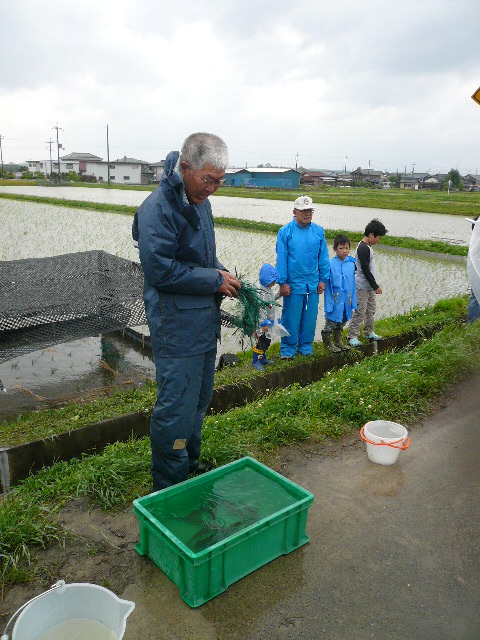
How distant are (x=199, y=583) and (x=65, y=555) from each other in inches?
27.8

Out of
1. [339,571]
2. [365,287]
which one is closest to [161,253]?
[339,571]

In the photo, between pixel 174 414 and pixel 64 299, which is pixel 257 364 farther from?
pixel 174 414

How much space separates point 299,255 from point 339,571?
314 centimetres

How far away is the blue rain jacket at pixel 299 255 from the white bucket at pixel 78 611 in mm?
3488

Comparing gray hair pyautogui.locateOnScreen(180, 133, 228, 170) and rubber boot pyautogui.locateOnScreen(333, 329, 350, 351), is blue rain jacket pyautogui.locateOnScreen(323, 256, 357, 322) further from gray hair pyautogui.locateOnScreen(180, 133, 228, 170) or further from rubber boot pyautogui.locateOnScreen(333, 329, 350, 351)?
gray hair pyautogui.locateOnScreen(180, 133, 228, 170)

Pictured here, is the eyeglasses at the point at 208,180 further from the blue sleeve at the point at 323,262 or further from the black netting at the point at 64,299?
the black netting at the point at 64,299

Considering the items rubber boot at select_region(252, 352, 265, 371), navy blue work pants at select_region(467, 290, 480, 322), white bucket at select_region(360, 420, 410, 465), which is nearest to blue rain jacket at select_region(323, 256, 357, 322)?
rubber boot at select_region(252, 352, 265, 371)

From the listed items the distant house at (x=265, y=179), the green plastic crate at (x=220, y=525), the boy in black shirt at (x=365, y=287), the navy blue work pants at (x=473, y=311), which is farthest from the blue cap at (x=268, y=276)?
the distant house at (x=265, y=179)

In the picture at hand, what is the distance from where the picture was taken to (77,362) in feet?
19.6

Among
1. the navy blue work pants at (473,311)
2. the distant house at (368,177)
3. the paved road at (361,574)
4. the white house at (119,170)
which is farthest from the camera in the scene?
the distant house at (368,177)

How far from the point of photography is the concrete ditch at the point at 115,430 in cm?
329

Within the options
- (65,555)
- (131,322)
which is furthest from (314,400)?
(131,322)

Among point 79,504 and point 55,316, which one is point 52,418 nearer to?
A: point 79,504

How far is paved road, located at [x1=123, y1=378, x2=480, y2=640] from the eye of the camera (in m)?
2.04
